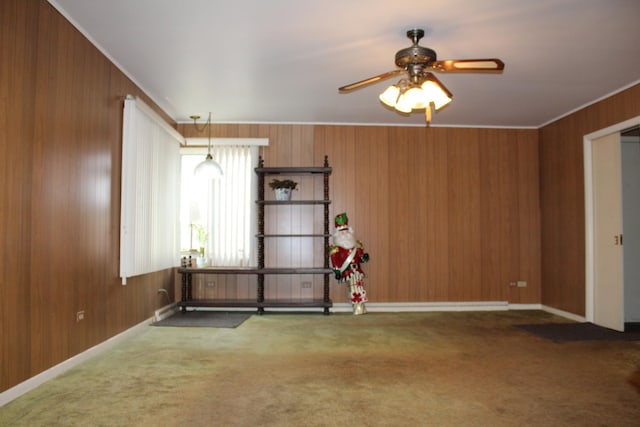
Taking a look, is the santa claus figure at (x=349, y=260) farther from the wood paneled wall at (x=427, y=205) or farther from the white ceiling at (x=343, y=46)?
the white ceiling at (x=343, y=46)

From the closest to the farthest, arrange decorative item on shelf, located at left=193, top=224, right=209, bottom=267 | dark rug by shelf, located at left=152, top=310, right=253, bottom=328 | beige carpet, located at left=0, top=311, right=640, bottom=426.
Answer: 1. beige carpet, located at left=0, top=311, right=640, bottom=426
2. dark rug by shelf, located at left=152, top=310, right=253, bottom=328
3. decorative item on shelf, located at left=193, top=224, right=209, bottom=267

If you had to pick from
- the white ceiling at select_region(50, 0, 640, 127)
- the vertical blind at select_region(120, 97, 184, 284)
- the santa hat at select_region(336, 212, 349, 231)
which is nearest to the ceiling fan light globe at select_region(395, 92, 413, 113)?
the white ceiling at select_region(50, 0, 640, 127)

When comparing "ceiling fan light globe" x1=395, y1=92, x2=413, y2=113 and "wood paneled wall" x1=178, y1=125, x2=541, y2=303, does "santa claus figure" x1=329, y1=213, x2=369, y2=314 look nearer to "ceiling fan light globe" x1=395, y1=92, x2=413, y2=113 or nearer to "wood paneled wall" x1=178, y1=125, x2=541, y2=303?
"wood paneled wall" x1=178, y1=125, x2=541, y2=303

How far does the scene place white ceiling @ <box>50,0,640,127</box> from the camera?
3.08 meters

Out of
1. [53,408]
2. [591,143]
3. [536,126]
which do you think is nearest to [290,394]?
[53,408]

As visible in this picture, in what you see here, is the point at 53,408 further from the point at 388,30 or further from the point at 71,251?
the point at 388,30

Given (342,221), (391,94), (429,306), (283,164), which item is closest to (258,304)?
(342,221)

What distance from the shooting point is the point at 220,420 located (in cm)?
245

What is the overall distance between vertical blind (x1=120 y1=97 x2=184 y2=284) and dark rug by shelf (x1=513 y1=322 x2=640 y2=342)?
417 centimetres

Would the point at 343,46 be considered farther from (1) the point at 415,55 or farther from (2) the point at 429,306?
(2) the point at 429,306

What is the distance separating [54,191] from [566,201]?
18.7ft

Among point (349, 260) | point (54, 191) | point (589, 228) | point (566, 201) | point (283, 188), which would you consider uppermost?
point (283, 188)

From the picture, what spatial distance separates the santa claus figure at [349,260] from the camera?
565 cm

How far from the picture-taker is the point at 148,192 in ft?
A: 15.4
